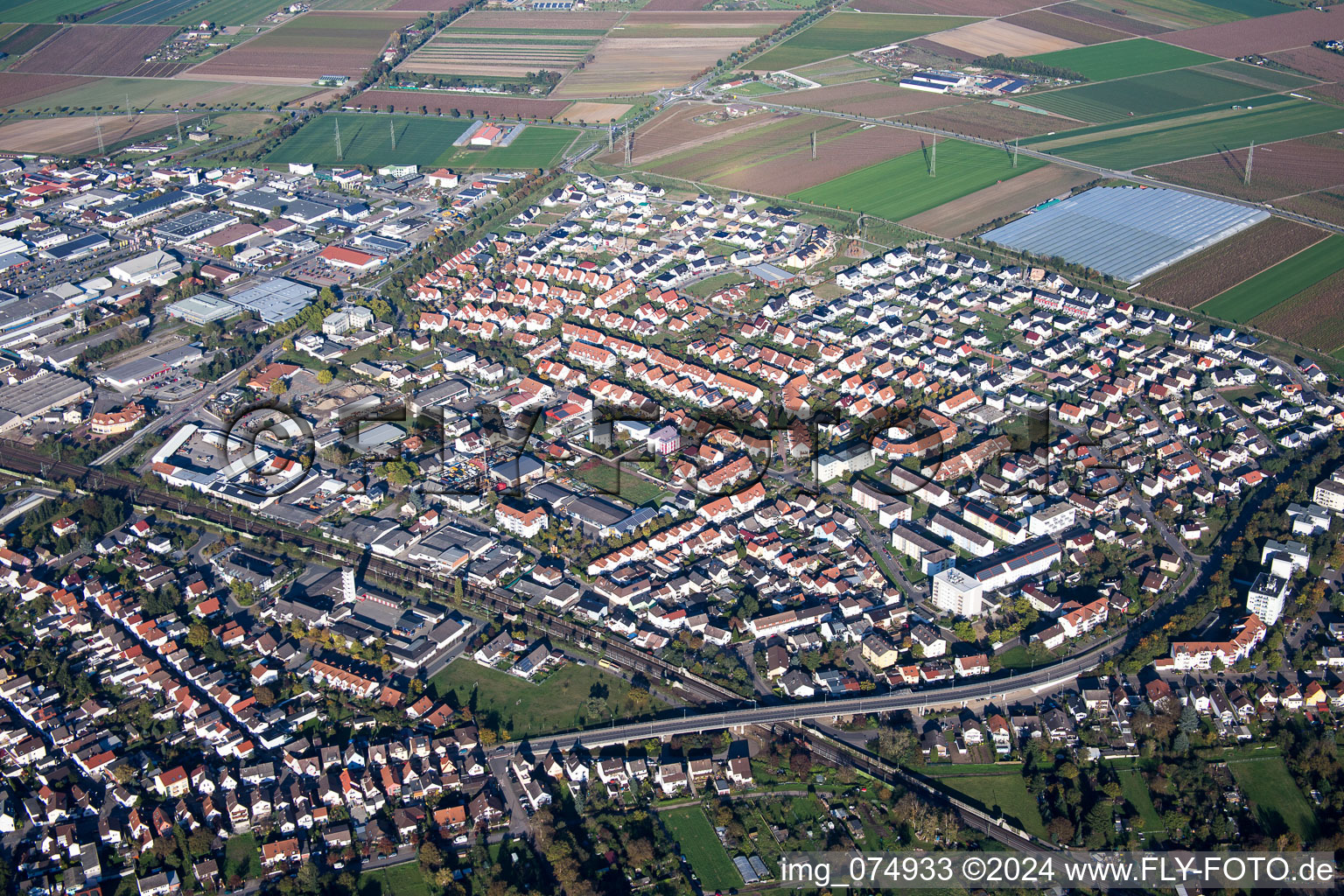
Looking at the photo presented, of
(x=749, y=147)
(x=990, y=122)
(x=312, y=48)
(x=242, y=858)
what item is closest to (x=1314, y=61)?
(x=990, y=122)

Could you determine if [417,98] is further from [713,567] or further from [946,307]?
[713,567]

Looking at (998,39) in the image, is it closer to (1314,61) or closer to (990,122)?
(990,122)

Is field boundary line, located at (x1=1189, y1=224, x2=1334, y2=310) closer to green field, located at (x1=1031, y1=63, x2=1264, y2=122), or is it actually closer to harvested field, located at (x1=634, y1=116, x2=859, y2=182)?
green field, located at (x1=1031, y1=63, x2=1264, y2=122)

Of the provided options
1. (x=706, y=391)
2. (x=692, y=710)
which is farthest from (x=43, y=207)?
(x=692, y=710)

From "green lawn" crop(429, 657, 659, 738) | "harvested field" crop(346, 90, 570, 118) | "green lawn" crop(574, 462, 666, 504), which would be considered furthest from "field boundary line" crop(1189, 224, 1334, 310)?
"harvested field" crop(346, 90, 570, 118)

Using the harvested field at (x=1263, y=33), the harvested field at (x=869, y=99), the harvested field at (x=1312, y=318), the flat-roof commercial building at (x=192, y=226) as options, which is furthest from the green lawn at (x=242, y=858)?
the harvested field at (x=1263, y=33)

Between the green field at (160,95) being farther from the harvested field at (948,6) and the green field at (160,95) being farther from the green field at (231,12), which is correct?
the harvested field at (948,6)
